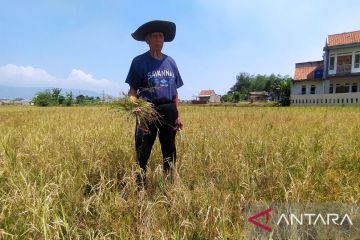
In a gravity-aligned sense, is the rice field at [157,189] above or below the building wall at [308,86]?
Answer: below

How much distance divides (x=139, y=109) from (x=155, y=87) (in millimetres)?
348

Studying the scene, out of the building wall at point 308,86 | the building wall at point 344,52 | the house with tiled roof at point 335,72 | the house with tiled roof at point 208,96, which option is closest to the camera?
the building wall at point 344,52

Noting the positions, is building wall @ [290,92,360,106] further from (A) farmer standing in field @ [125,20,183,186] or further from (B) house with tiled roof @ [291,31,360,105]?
(A) farmer standing in field @ [125,20,183,186]

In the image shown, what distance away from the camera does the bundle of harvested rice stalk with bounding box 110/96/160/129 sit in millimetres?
3225

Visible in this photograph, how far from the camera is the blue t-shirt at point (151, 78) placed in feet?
11.3

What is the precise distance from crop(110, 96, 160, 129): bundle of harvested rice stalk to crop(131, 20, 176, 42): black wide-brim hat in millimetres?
756

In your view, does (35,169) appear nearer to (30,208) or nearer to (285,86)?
(30,208)

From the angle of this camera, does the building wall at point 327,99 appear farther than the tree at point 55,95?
No

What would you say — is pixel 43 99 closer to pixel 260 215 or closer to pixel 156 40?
pixel 156 40

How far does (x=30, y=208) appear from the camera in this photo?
2029mm

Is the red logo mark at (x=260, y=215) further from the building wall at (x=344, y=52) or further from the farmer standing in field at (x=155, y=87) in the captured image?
the building wall at (x=344, y=52)

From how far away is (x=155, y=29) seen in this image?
3500mm

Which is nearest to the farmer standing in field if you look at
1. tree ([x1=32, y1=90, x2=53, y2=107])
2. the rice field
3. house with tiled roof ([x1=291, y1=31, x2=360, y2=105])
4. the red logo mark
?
the rice field

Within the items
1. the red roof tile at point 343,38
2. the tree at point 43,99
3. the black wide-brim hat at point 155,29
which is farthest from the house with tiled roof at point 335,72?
the tree at point 43,99
